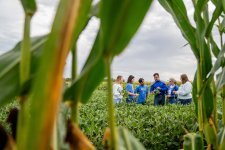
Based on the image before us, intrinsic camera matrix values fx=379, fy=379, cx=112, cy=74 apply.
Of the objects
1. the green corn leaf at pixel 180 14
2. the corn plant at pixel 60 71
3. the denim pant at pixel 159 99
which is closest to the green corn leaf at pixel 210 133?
the green corn leaf at pixel 180 14

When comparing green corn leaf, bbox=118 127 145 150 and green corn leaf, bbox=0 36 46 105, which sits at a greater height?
green corn leaf, bbox=0 36 46 105

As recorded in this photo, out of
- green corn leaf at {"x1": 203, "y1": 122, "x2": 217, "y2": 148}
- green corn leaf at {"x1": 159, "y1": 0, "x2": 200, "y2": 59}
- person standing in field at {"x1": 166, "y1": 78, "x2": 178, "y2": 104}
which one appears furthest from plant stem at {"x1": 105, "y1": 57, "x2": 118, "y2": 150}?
person standing in field at {"x1": 166, "y1": 78, "x2": 178, "y2": 104}

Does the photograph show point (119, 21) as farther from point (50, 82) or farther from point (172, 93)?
point (172, 93)

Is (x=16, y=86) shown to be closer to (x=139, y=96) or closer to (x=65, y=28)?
(x=65, y=28)

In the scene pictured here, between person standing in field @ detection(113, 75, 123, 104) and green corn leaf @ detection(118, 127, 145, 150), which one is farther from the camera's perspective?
person standing in field @ detection(113, 75, 123, 104)

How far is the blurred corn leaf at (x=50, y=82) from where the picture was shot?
29cm

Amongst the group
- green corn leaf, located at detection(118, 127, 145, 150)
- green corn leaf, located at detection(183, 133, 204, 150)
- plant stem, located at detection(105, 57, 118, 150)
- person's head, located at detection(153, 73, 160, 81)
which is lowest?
green corn leaf, located at detection(183, 133, 204, 150)

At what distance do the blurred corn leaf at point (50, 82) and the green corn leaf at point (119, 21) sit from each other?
12 cm

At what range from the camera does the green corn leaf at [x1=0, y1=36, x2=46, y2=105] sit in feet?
1.57

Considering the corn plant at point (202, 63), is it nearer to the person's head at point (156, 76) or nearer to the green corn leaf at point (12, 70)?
the green corn leaf at point (12, 70)

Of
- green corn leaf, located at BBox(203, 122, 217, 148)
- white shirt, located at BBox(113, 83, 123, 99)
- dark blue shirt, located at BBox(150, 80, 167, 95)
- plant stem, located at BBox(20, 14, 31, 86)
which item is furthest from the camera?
dark blue shirt, located at BBox(150, 80, 167, 95)

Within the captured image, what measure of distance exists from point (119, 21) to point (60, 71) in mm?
151

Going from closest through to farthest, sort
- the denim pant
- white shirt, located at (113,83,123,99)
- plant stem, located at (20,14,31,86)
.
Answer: plant stem, located at (20,14,31,86) → white shirt, located at (113,83,123,99) → the denim pant

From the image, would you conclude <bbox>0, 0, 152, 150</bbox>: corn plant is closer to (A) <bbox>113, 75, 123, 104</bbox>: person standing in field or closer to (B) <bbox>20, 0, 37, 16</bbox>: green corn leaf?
(B) <bbox>20, 0, 37, 16</bbox>: green corn leaf
